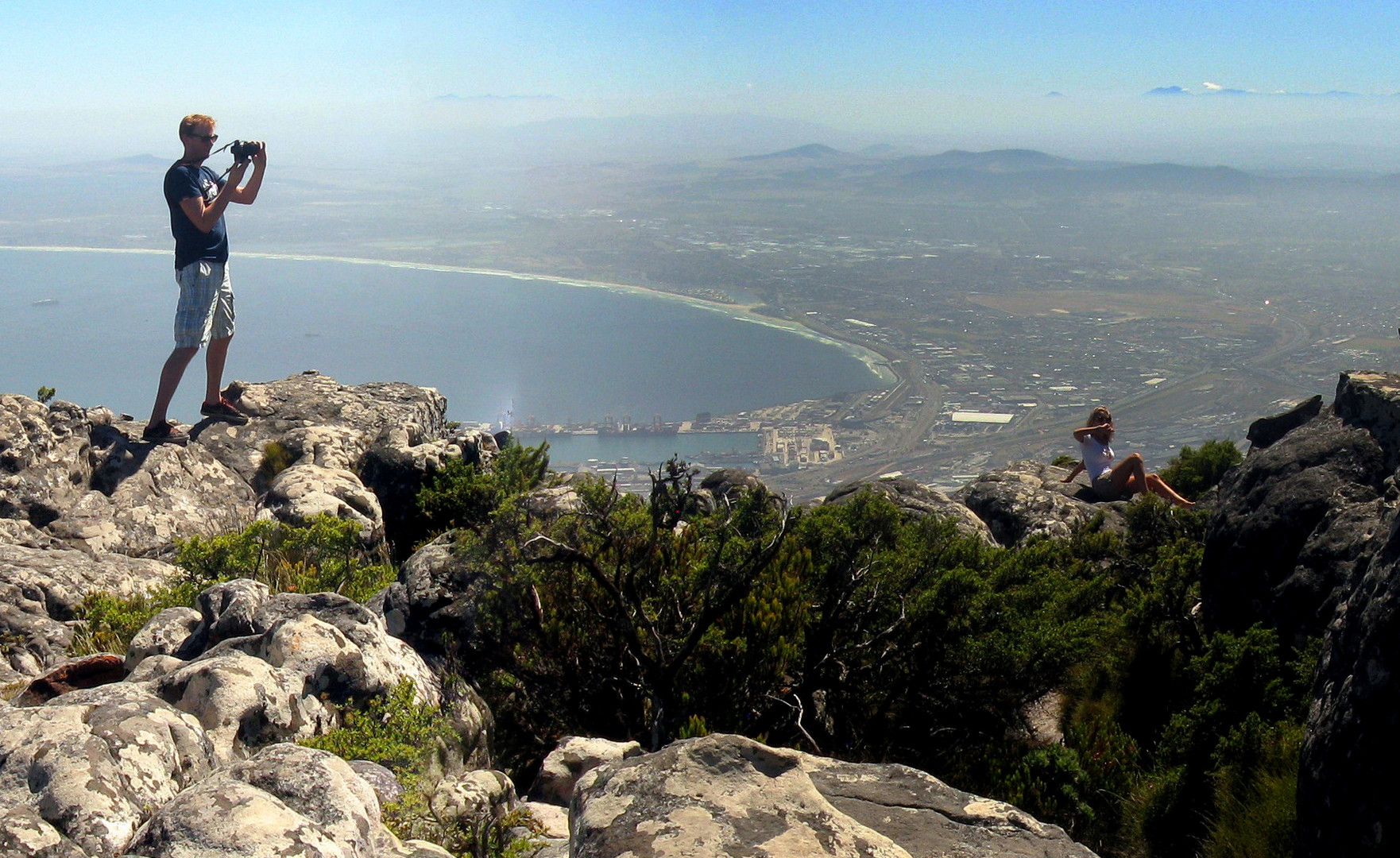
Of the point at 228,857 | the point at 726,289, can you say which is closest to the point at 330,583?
the point at 228,857

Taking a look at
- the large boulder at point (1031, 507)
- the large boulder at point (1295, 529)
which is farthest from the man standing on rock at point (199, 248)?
the large boulder at point (1031, 507)

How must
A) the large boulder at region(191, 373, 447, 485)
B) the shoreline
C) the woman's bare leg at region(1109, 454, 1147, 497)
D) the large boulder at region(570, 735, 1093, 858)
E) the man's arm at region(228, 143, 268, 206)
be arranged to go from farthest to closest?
the shoreline, the woman's bare leg at region(1109, 454, 1147, 497), the large boulder at region(191, 373, 447, 485), the man's arm at region(228, 143, 268, 206), the large boulder at region(570, 735, 1093, 858)

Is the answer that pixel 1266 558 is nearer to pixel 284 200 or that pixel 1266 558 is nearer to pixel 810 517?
pixel 810 517

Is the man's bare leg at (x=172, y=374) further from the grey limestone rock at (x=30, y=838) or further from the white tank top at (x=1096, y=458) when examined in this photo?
the white tank top at (x=1096, y=458)

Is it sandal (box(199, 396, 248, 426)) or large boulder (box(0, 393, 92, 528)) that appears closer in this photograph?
large boulder (box(0, 393, 92, 528))

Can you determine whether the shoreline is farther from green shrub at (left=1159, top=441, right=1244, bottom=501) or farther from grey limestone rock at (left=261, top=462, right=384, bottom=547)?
grey limestone rock at (left=261, top=462, right=384, bottom=547)

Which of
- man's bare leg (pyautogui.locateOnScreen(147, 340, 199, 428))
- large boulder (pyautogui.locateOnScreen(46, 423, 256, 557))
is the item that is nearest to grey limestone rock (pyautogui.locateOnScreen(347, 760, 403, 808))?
large boulder (pyautogui.locateOnScreen(46, 423, 256, 557))

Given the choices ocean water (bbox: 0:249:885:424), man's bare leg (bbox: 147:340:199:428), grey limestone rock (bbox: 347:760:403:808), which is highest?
man's bare leg (bbox: 147:340:199:428)

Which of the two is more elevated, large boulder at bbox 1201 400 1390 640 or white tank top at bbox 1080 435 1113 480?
large boulder at bbox 1201 400 1390 640

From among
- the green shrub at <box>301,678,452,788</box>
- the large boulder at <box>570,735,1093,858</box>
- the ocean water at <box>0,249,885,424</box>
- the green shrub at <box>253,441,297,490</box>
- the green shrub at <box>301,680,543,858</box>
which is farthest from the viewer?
the ocean water at <box>0,249,885,424</box>
